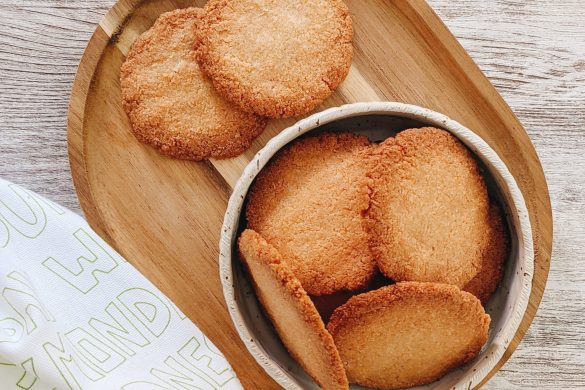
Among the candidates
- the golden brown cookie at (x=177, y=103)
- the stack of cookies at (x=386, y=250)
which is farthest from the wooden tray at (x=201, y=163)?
the stack of cookies at (x=386, y=250)

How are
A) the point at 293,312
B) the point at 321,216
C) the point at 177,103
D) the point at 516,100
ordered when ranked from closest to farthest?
the point at 293,312, the point at 321,216, the point at 177,103, the point at 516,100

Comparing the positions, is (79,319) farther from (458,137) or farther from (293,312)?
(458,137)

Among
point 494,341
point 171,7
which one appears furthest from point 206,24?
point 494,341

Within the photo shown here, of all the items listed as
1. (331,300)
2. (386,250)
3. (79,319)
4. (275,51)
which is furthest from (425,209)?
(79,319)

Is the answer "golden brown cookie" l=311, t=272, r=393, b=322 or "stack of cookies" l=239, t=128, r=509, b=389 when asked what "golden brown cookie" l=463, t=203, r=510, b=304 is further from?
"golden brown cookie" l=311, t=272, r=393, b=322

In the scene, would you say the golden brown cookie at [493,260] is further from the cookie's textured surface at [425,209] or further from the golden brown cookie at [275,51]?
the golden brown cookie at [275,51]

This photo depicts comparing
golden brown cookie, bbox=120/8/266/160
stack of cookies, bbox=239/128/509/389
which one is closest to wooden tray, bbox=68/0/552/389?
golden brown cookie, bbox=120/8/266/160

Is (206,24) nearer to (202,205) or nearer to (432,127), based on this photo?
(202,205)
